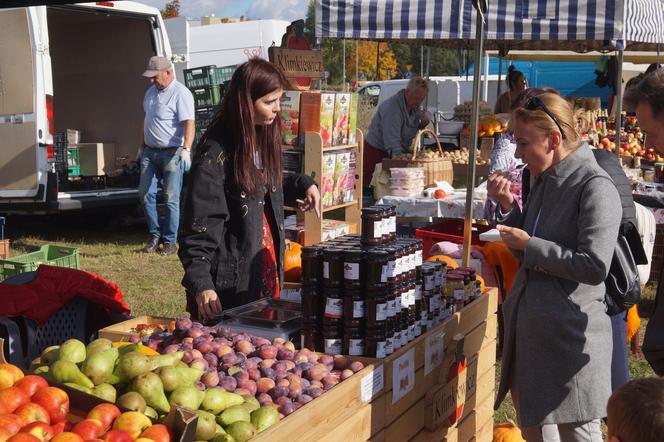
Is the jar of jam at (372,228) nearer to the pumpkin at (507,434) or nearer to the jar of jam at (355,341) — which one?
the jar of jam at (355,341)

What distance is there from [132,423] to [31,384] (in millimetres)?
380

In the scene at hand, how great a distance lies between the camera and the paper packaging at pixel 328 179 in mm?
6574

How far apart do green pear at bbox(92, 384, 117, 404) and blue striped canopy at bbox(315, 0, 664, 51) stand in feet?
17.2

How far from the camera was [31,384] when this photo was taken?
230 cm

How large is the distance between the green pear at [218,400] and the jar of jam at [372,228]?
2.69ft

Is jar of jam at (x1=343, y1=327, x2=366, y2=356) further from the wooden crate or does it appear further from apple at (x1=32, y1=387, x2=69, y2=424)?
apple at (x1=32, y1=387, x2=69, y2=424)

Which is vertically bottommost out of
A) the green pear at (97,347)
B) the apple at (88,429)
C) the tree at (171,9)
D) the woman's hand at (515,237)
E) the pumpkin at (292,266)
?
the pumpkin at (292,266)

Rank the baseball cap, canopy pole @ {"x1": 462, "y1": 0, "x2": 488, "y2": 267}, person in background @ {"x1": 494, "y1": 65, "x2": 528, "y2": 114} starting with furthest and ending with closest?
person in background @ {"x1": 494, "y1": 65, "x2": 528, "y2": 114} → the baseball cap → canopy pole @ {"x1": 462, "y1": 0, "x2": 488, "y2": 267}

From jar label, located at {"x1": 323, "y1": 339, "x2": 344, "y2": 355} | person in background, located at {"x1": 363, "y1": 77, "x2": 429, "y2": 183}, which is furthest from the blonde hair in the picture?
person in background, located at {"x1": 363, "y1": 77, "x2": 429, "y2": 183}

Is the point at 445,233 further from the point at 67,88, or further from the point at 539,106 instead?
the point at 67,88

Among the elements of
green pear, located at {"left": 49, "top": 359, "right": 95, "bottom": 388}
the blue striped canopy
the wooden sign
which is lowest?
green pear, located at {"left": 49, "top": 359, "right": 95, "bottom": 388}

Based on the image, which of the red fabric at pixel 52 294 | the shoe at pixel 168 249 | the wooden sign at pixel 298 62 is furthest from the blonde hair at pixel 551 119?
the shoe at pixel 168 249

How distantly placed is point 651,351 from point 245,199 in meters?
1.73

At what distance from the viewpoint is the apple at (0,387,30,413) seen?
7.10ft
